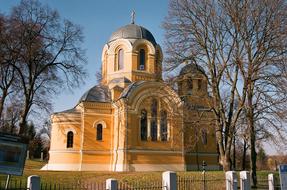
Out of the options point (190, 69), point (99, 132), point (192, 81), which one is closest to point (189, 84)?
point (192, 81)

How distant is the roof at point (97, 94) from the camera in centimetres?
3181

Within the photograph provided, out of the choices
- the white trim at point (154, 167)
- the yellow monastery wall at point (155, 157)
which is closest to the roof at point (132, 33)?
the yellow monastery wall at point (155, 157)

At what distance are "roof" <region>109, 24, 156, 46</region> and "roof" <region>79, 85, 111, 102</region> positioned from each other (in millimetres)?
5952

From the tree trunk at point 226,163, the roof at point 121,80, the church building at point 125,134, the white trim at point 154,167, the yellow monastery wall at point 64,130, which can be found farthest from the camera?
the roof at point 121,80

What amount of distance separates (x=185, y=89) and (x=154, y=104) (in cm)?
891

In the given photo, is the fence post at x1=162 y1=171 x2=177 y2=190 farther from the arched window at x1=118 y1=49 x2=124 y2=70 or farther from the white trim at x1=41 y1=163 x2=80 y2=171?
the arched window at x1=118 y1=49 x2=124 y2=70

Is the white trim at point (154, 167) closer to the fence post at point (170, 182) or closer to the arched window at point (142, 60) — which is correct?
the arched window at point (142, 60)

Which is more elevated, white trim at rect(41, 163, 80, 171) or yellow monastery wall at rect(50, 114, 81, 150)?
yellow monastery wall at rect(50, 114, 81, 150)

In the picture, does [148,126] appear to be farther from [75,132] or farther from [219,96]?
[219,96]

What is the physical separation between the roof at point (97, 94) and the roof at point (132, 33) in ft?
19.5

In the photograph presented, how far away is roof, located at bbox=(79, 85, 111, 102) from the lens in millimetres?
31809

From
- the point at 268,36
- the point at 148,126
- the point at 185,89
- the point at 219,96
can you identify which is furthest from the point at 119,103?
the point at 268,36

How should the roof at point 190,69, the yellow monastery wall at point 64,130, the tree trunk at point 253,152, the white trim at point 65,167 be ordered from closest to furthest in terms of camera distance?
the tree trunk at point 253,152 → the roof at point 190,69 → the white trim at point 65,167 → the yellow monastery wall at point 64,130

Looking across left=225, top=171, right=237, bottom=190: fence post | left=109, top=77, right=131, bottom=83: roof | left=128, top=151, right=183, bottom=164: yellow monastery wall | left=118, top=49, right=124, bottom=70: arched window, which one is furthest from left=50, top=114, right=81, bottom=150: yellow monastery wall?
left=225, top=171, right=237, bottom=190: fence post
